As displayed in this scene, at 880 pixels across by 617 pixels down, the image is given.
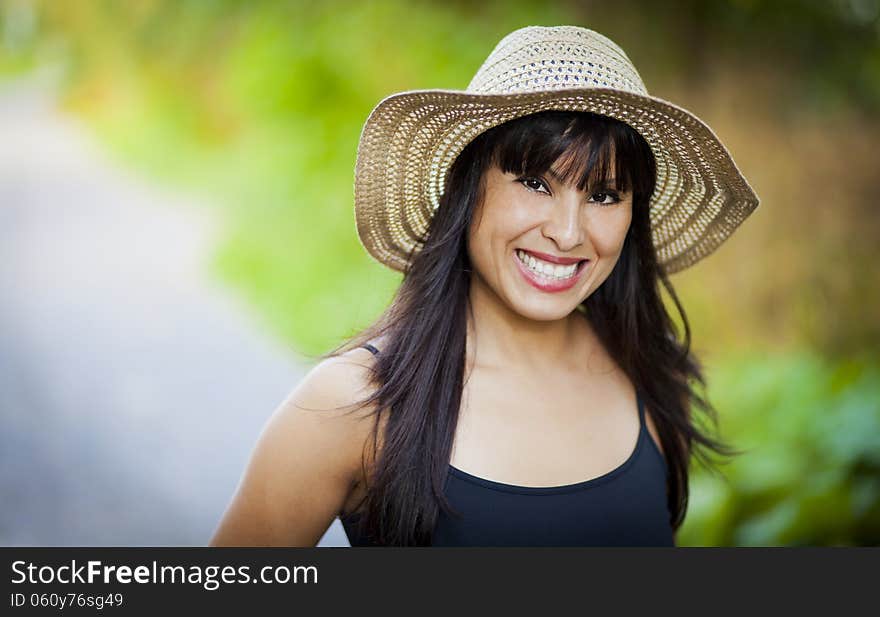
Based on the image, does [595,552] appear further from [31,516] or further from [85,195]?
[85,195]

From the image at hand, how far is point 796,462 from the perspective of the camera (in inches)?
145

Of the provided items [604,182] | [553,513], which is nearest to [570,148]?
[604,182]

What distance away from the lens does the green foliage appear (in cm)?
327

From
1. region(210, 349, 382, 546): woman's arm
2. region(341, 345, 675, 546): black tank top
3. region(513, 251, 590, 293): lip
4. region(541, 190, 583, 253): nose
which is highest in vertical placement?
region(541, 190, 583, 253): nose

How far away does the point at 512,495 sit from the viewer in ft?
5.53

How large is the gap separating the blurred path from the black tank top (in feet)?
7.41

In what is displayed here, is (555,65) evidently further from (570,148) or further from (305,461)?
(305,461)

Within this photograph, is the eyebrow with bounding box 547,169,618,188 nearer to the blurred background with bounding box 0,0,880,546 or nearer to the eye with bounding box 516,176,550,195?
the eye with bounding box 516,176,550,195

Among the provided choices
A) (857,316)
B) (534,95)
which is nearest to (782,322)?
(857,316)

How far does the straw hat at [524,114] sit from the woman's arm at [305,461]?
323 mm

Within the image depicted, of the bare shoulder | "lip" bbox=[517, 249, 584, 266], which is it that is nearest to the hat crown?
"lip" bbox=[517, 249, 584, 266]

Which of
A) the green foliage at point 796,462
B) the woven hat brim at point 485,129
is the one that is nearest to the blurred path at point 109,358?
the green foliage at point 796,462

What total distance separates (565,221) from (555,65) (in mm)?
266

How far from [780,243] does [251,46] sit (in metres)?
3.33
